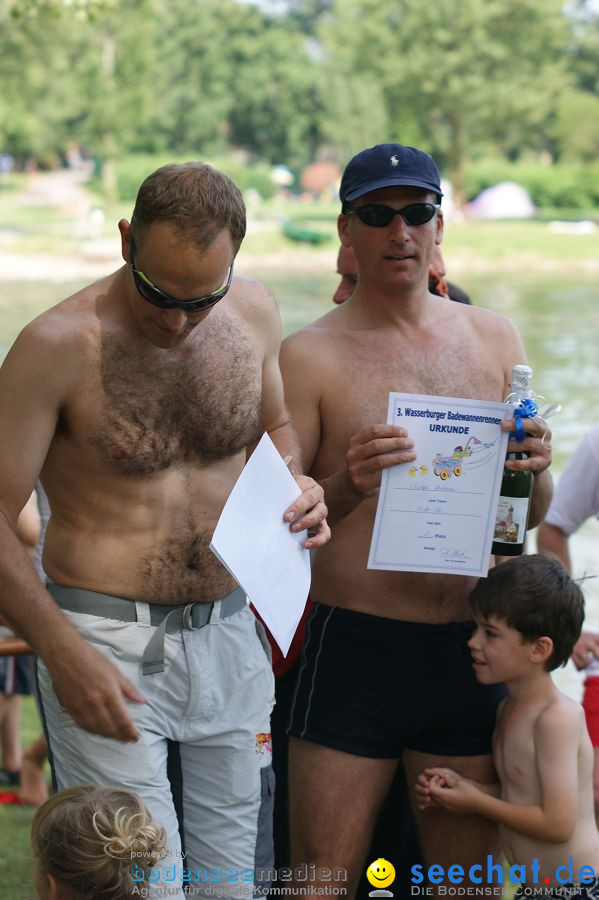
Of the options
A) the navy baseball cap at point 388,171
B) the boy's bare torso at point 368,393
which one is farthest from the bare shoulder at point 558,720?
the navy baseball cap at point 388,171

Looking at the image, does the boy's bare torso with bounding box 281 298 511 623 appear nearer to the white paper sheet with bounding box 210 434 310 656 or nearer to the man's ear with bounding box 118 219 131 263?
the white paper sheet with bounding box 210 434 310 656

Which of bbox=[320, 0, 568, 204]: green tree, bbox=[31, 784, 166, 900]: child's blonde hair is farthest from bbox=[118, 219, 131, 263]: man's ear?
bbox=[320, 0, 568, 204]: green tree

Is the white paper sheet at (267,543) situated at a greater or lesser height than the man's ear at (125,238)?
lesser

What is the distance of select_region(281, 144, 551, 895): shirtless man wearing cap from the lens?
3.29 meters

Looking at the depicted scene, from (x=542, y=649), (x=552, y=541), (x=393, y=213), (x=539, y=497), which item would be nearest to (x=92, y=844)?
(x=542, y=649)

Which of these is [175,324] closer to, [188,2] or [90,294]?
[90,294]

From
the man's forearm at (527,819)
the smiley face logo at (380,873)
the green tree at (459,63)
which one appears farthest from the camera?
the green tree at (459,63)

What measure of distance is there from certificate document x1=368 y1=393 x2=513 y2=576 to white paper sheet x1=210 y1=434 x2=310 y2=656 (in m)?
0.38

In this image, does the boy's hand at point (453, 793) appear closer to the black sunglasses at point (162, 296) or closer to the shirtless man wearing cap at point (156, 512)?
the shirtless man wearing cap at point (156, 512)

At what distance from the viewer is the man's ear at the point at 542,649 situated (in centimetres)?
326

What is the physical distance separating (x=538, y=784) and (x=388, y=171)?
5.82ft

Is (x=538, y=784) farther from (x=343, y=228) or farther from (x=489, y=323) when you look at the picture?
(x=343, y=228)

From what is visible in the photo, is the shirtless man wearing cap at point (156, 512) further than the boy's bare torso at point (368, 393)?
No

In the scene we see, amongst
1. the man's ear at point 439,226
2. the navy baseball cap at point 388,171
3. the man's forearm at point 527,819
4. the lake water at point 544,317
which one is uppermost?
the lake water at point 544,317
